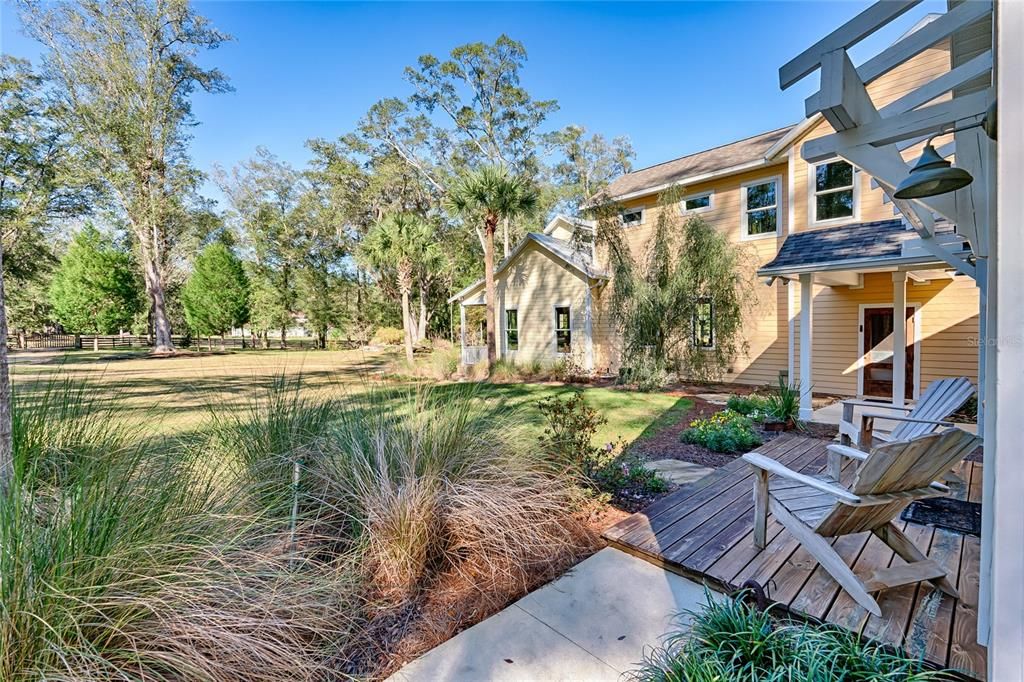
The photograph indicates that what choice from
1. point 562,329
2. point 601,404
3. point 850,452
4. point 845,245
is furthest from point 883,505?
point 562,329

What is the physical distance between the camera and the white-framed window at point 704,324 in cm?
1038

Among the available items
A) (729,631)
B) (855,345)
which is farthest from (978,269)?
(855,345)

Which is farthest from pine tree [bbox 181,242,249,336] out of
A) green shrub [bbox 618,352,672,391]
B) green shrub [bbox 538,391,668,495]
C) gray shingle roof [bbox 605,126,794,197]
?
green shrub [bbox 538,391,668,495]

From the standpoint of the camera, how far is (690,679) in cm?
160

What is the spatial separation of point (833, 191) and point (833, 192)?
4 cm

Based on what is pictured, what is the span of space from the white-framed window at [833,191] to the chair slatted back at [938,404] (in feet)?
22.4

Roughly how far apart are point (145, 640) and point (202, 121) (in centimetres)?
2933

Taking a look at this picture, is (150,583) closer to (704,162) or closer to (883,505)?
(883,505)

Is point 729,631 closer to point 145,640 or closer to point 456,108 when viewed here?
point 145,640

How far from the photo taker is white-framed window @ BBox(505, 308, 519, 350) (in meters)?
16.1

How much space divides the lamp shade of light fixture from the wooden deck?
2.11 meters

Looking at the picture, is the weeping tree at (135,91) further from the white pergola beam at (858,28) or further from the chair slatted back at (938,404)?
the chair slatted back at (938,404)

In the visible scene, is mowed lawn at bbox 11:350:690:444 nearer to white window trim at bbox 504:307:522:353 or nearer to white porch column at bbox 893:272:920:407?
white porch column at bbox 893:272:920:407

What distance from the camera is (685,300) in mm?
10125
